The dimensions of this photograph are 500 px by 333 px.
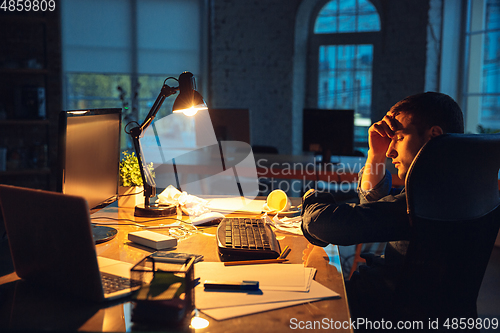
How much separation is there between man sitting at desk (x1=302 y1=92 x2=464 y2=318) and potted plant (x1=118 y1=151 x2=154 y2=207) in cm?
86

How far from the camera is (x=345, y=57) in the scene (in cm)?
565

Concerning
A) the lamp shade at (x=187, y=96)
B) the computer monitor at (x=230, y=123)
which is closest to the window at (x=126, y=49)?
the computer monitor at (x=230, y=123)

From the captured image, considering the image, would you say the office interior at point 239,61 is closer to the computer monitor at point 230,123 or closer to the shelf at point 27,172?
the shelf at point 27,172

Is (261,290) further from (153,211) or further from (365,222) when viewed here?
(153,211)

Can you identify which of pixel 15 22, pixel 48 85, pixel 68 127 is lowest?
pixel 68 127

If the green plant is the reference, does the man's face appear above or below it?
above

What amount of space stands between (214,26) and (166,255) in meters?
4.91

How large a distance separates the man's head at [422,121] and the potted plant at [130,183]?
106 cm

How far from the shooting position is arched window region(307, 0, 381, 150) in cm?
546

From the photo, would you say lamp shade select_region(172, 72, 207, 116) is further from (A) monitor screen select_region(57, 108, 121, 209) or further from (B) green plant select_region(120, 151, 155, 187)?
(B) green plant select_region(120, 151, 155, 187)

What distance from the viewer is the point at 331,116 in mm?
3570

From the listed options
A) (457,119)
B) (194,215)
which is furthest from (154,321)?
(457,119)

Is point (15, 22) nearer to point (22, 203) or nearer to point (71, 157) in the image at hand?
point (71, 157)

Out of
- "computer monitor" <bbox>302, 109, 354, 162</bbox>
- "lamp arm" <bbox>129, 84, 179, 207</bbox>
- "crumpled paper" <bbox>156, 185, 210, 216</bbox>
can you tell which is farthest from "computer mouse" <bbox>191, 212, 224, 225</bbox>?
"computer monitor" <bbox>302, 109, 354, 162</bbox>
